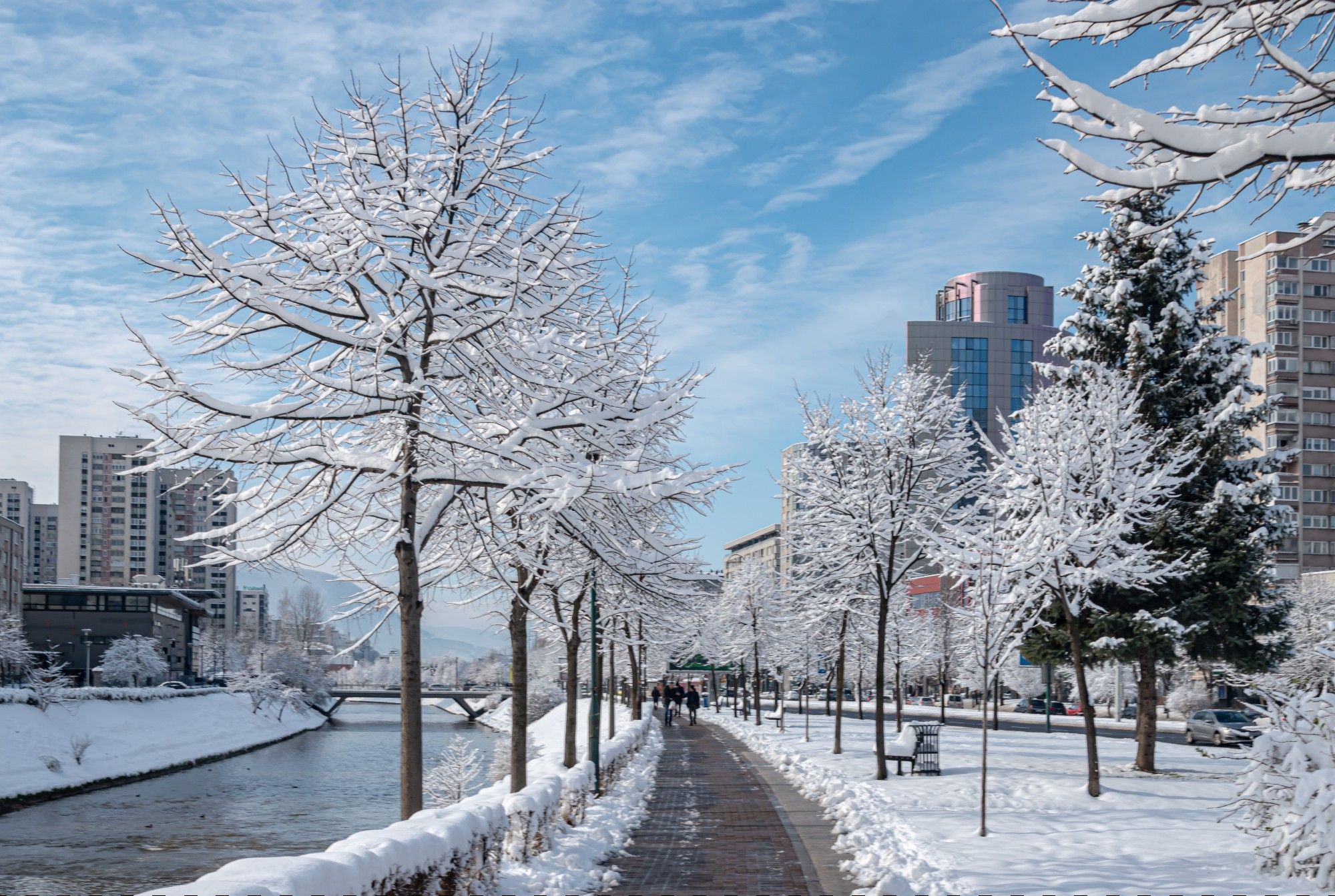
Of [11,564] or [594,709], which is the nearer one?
[594,709]

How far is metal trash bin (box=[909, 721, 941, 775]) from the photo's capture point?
69.4 ft

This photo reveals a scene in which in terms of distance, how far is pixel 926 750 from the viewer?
70.2 feet

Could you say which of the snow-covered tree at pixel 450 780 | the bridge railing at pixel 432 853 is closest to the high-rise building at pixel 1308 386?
the snow-covered tree at pixel 450 780

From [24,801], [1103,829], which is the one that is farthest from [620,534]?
[24,801]

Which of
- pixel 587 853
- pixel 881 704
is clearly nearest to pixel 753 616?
pixel 881 704

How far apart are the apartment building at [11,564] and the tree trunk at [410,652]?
331 ft

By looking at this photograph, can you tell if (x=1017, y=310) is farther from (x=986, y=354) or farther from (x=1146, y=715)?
(x=1146, y=715)

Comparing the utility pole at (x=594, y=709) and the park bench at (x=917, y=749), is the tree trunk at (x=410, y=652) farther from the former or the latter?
the park bench at (x=917, y=749)

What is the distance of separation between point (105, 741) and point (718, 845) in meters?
48.9

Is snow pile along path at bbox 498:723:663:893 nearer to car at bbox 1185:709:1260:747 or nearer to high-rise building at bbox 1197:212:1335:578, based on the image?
car at bbox 1185:709:1260:747

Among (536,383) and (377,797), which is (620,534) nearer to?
(536,383)

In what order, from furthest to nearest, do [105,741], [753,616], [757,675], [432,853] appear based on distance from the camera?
[753,616] < [105,741] < [757,675] < [432,853]

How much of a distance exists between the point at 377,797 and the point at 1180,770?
2915 cm

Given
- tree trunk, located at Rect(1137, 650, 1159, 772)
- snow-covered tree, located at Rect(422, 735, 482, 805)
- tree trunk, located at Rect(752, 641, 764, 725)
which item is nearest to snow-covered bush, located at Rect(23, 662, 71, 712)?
snow-covered tree, located at Rect(422, 735, 482, 805)
